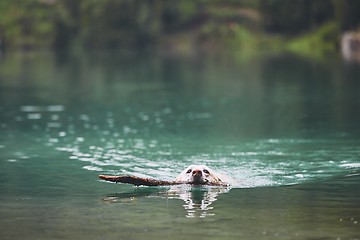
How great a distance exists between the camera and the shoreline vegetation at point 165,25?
124688 mm

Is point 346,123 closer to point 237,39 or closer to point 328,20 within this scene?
point 328,20

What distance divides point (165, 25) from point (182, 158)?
11626 cm

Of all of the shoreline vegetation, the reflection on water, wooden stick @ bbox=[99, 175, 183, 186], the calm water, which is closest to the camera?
the calm water

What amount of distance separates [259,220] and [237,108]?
2533 centimetres

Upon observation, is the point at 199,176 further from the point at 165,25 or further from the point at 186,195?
the point at 165,25

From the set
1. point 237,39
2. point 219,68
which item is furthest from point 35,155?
point 237,39

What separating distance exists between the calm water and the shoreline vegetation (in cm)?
6857

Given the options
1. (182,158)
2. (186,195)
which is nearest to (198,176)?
(186,195)

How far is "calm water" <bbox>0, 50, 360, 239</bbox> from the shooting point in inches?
632

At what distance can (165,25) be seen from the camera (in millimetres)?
141000

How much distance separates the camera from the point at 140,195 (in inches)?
756

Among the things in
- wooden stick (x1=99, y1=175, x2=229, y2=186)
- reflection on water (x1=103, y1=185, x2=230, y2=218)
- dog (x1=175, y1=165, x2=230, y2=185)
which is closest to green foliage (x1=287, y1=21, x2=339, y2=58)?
dog (x1=175, y1=165, x2=230, y2=185)

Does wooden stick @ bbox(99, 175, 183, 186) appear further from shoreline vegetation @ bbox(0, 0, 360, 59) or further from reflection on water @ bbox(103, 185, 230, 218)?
shoreline vegetation @ bbox(0, 0, 360, 59)

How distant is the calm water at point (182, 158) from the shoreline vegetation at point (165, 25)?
68.6 m
